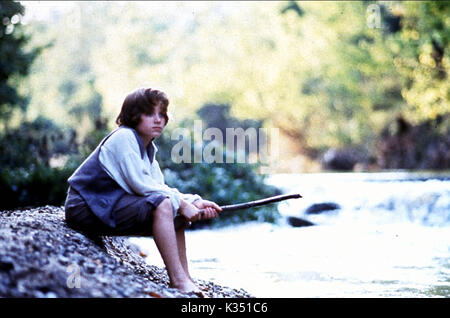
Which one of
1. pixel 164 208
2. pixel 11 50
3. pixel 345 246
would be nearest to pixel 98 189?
pixel 164 208

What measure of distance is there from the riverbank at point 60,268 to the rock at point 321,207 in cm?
631

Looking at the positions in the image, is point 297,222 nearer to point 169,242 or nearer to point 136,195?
point 136,195

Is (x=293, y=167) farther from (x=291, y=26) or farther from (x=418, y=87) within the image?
(x=418, y=87)

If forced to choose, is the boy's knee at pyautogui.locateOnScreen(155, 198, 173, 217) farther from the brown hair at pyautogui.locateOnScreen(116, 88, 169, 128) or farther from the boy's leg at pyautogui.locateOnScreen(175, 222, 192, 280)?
the brown hair at pyautogui.locateOnScreen(116, 88, 169, 128)

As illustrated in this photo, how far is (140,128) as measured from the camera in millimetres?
4027

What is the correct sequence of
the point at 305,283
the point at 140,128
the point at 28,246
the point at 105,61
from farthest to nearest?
the point at 105,61, the point at 305,283, the point at 140,128, the point at 28,246

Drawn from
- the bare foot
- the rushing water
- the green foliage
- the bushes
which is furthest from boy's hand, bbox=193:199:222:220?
the green foliage

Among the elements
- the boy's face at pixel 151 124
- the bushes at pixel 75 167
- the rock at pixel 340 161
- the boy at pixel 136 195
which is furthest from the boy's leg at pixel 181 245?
the rock at pixel 340 161

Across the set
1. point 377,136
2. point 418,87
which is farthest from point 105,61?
point 418,87

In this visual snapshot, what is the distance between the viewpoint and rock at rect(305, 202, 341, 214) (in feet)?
34.5

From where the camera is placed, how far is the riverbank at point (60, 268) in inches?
117

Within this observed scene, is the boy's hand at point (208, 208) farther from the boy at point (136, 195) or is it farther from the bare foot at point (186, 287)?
the bare foot at point (186, 287)

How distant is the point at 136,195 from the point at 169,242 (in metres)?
0.36

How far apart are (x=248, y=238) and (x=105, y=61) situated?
28.0 meters
